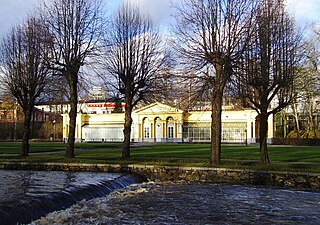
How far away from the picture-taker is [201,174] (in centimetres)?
1698

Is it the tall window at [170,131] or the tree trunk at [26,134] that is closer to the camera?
the tree trunk at [26,134]

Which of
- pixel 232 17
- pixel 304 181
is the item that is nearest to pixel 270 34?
pixel 232 17

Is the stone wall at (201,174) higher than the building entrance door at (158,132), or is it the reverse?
the building entrance door at (158,132)

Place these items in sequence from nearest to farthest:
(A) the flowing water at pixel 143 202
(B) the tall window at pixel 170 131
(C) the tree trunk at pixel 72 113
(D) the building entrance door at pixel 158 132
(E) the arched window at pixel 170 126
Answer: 1. (A) the flowing water at pixel 143 202
2. (C) the tree trunk at pixel 72 113
3. (E) the arched window at pixel 170 126
4. (B) the tall window at pixel 170 131
5. (D) the building entrance door at pixel 158 132

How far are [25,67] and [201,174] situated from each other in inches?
516

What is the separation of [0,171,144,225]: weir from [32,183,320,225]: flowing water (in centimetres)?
33

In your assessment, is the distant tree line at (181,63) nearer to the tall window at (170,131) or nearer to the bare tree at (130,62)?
the bare tree at (130,62)

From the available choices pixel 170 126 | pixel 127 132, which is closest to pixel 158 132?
pixel 170 126

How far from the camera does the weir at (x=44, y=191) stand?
919 cm

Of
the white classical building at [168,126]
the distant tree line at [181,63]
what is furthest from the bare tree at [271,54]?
the white classical building at [168,126]

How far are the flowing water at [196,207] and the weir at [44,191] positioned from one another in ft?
1.08

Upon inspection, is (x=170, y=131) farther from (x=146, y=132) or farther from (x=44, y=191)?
(x=44, y=191)

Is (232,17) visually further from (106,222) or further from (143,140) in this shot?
(143,140)

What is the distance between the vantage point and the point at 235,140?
2457 inches
